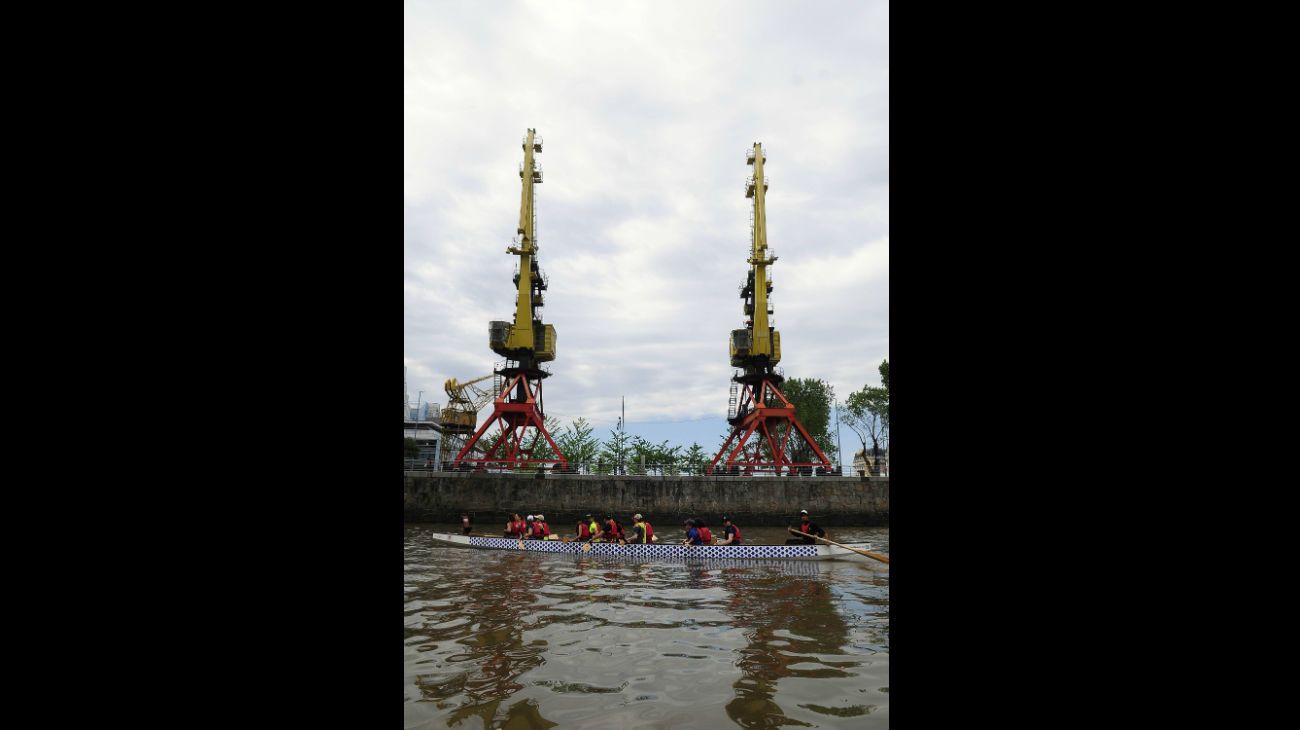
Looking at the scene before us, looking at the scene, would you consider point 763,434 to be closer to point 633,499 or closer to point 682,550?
point 633,499

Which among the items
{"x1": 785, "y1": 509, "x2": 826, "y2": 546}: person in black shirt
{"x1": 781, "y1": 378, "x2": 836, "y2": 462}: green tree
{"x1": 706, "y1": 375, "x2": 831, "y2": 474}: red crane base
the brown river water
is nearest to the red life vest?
the brown river water

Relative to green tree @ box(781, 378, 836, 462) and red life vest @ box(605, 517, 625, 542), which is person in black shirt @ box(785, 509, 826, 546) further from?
green tree @ box(781, 378, 836, 462)

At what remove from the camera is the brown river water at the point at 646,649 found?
5555 millimetres

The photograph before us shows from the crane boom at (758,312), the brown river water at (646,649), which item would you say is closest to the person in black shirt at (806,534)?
the brown river water at (646,649)

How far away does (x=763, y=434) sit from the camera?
111 ft

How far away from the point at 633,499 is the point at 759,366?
1223cm

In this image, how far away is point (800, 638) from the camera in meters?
8.05

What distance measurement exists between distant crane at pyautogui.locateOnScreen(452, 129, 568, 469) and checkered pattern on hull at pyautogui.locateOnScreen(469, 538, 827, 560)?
12658 millimetres

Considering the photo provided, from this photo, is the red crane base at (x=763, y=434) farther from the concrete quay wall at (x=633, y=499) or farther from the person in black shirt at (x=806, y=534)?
the person in black shirt at (x=806, y=534)
